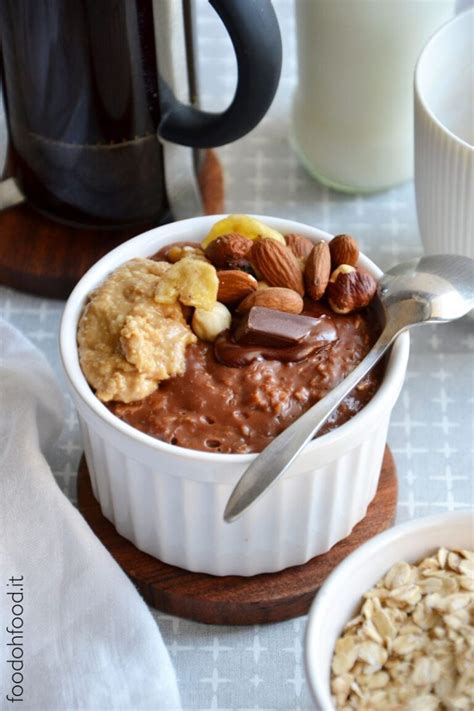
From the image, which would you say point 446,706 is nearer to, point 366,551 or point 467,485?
point 366,551

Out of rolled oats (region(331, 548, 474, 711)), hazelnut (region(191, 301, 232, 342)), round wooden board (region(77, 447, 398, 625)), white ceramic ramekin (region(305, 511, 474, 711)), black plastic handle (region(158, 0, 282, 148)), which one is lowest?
round wooden board (region(77, 447, 398, 625))

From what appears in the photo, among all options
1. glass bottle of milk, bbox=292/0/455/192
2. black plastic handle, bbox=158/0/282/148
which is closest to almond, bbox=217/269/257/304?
black plastic handle, bbox=158/0/282/148

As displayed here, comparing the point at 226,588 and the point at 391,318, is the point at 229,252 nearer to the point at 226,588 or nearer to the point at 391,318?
the point at 391,318

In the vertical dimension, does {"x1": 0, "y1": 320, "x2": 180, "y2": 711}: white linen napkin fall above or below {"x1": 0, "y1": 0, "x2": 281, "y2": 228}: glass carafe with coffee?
below

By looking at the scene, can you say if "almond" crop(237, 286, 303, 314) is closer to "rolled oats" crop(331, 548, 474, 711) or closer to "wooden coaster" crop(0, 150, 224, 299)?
"rolled oats" crop(331, 548, 474, 711)

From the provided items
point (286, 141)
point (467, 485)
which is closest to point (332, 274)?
point (467, 485)

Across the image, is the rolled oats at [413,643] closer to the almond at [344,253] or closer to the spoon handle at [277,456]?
the spoon handle at [277,456]

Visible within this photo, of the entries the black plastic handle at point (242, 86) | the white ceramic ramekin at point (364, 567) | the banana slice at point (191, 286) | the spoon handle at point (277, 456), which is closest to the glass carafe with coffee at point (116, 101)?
the black plastic handle at point (242, 86)
